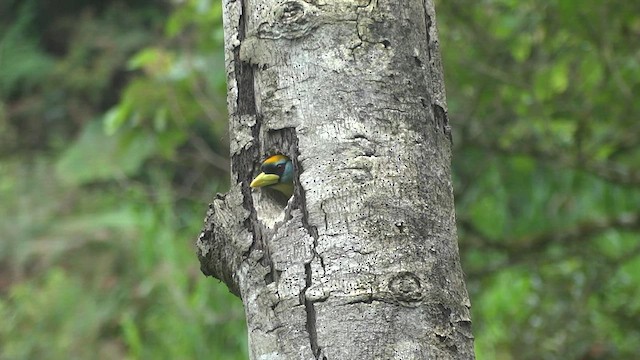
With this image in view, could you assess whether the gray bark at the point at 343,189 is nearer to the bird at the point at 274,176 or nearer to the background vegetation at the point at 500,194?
the bird at the point at 274,176

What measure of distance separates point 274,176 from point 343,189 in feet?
0.42

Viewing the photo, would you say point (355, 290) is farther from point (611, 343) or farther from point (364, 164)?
point (611, 343)

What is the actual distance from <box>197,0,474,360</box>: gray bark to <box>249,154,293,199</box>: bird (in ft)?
0.05

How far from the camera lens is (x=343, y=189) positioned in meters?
1.34

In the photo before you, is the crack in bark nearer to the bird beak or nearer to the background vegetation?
the bird beak

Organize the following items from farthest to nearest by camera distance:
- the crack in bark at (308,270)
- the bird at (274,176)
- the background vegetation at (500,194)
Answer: the background vegetation at (500,194) < the bird at (274,176) < the crack in bark at (308,270)

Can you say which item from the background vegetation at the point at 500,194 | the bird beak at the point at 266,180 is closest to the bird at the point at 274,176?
the bird beak at the point at 266,180

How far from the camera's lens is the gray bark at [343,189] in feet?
4.24

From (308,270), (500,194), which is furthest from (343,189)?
(500,194)

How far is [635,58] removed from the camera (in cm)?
381

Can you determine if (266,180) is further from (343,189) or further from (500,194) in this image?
(500,194)

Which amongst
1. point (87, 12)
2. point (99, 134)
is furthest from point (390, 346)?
point (87, 12)

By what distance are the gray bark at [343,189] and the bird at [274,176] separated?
0.05ft

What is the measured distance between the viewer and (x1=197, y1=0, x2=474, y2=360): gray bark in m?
1.29
